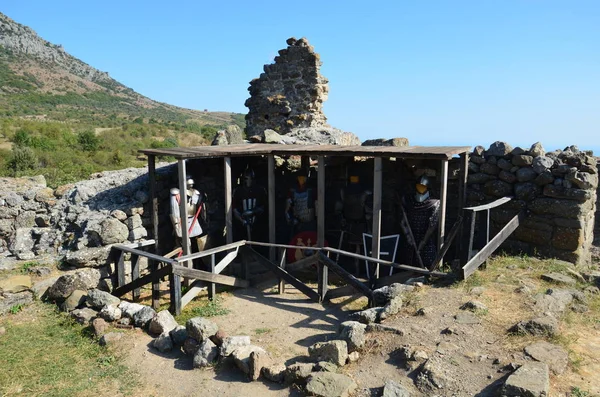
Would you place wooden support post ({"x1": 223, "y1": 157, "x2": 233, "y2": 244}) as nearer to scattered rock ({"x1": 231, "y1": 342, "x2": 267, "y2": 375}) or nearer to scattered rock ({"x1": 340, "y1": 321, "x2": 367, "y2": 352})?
scattered rock ({"x1": 231, "y1": 342, "x2": 267, "y2": 375})

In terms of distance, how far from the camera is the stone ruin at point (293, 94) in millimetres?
11977

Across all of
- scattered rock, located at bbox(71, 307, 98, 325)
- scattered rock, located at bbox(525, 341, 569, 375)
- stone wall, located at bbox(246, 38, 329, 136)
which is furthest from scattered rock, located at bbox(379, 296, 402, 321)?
stone wall, located at bbox(246, 38, 329, 136)

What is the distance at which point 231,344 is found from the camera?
16.7 feet

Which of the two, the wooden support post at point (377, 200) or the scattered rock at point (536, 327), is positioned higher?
the wooden support post at point (377, 200)

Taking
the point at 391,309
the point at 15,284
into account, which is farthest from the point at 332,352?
the point at 15,284

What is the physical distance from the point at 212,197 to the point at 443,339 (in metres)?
6.12

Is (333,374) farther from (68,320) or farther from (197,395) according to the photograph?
(68,320)

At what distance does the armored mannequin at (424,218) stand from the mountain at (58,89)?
30176 mm

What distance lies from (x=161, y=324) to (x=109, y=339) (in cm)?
62

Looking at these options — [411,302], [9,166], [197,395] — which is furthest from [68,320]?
[9,166]

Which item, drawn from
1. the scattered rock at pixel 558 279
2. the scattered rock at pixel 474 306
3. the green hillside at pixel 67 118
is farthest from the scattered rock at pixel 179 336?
the green hillside at pixel 67 118

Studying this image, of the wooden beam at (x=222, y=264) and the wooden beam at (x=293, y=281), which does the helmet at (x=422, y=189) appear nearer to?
the wooden beam at (x=293, y=281)

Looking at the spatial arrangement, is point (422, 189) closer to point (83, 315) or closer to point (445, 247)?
point (445, 247)

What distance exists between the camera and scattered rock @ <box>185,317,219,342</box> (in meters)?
5.36
